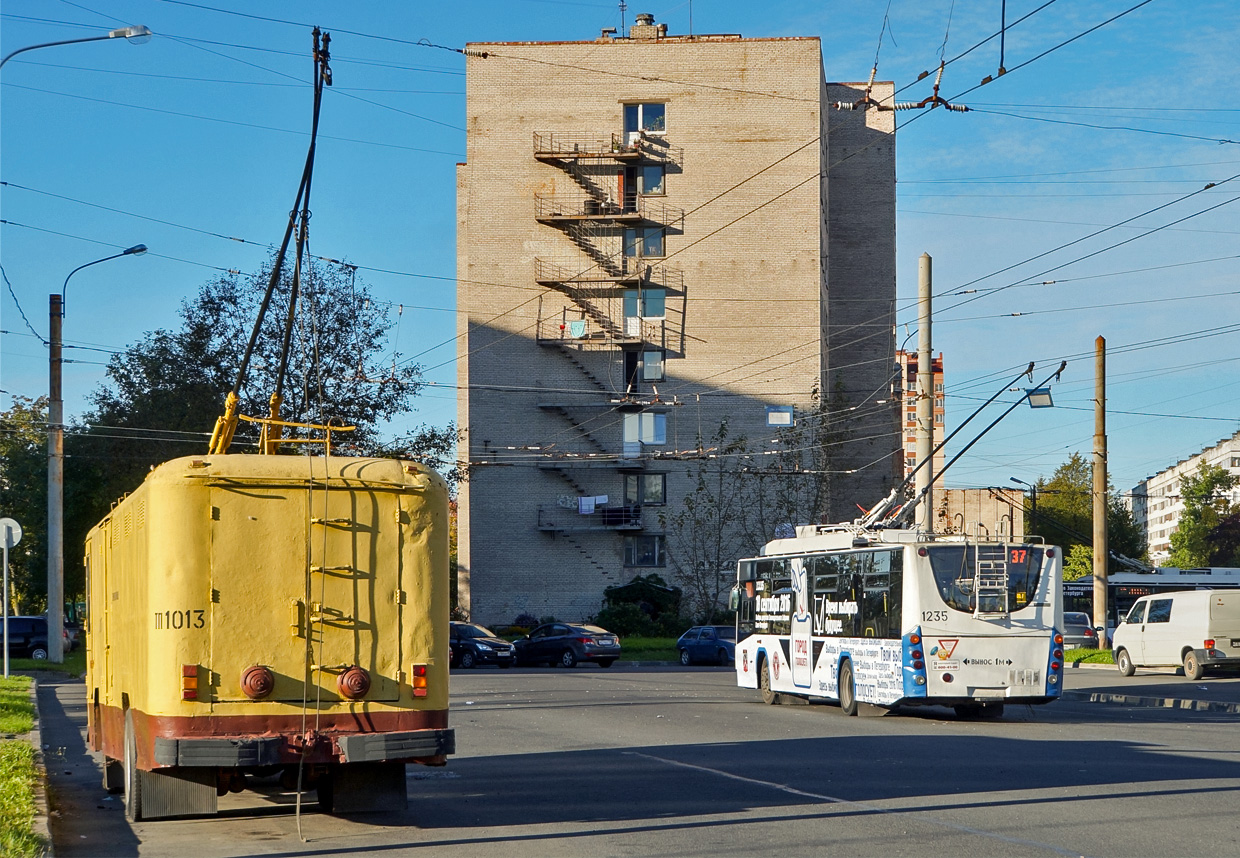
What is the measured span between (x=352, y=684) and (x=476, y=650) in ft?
111

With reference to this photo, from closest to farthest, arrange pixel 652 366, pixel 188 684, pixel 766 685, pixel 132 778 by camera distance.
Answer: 1. pixel 188 684
2. pixel 132 778
3. pixel 766 685
4. pixel 652 366

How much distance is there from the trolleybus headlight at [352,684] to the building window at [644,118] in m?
53.1

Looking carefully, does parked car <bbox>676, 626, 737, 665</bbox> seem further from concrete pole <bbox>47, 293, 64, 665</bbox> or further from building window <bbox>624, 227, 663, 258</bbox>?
building window <bbox>624, 227, 663, 258</bbox>

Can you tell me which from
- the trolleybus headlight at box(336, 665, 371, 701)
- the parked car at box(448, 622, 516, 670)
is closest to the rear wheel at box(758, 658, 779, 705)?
the trolleybus headlight at box(336, 665, 371, 701)

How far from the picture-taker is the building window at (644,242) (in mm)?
61188

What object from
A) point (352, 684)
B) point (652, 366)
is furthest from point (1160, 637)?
point (652, 366)

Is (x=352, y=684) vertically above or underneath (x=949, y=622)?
above

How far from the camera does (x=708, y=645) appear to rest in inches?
1731

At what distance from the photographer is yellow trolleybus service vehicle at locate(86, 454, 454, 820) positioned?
973 centimetres

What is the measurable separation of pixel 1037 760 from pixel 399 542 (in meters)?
7.84

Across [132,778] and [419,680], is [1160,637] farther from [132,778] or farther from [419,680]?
[132,778]

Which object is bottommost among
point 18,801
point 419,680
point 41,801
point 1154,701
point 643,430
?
point 1154,701

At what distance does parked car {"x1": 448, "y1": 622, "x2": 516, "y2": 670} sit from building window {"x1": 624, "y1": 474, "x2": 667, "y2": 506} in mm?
18035

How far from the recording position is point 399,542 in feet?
34.0
